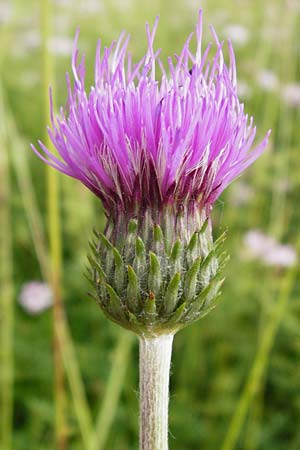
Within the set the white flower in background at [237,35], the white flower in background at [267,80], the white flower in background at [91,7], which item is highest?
the white flower in background at [91,7]

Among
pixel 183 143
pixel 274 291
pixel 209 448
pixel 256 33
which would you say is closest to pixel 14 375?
pixel 209 448

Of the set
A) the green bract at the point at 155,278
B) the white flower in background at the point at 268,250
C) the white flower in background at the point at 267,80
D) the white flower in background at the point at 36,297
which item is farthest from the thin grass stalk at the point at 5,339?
the white flower in background at the point at 267,80

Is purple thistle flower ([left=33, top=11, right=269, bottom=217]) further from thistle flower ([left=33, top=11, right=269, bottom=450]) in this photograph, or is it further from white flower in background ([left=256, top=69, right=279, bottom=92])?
white flower in background ([left=256, top=69, right=279, bottom=92])

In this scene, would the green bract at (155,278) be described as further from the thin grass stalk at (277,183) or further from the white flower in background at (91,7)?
the white flower in background at (91,7)

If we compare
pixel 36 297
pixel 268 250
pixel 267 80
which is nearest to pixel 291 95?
pixel 267 80

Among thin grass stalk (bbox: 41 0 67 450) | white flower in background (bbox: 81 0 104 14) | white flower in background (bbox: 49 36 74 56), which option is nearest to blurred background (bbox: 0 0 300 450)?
thin grass stalk (bbox: 41 0 67 450)

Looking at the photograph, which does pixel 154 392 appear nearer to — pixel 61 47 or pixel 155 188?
pixel 155 188

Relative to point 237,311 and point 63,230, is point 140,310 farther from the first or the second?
point 63,230
